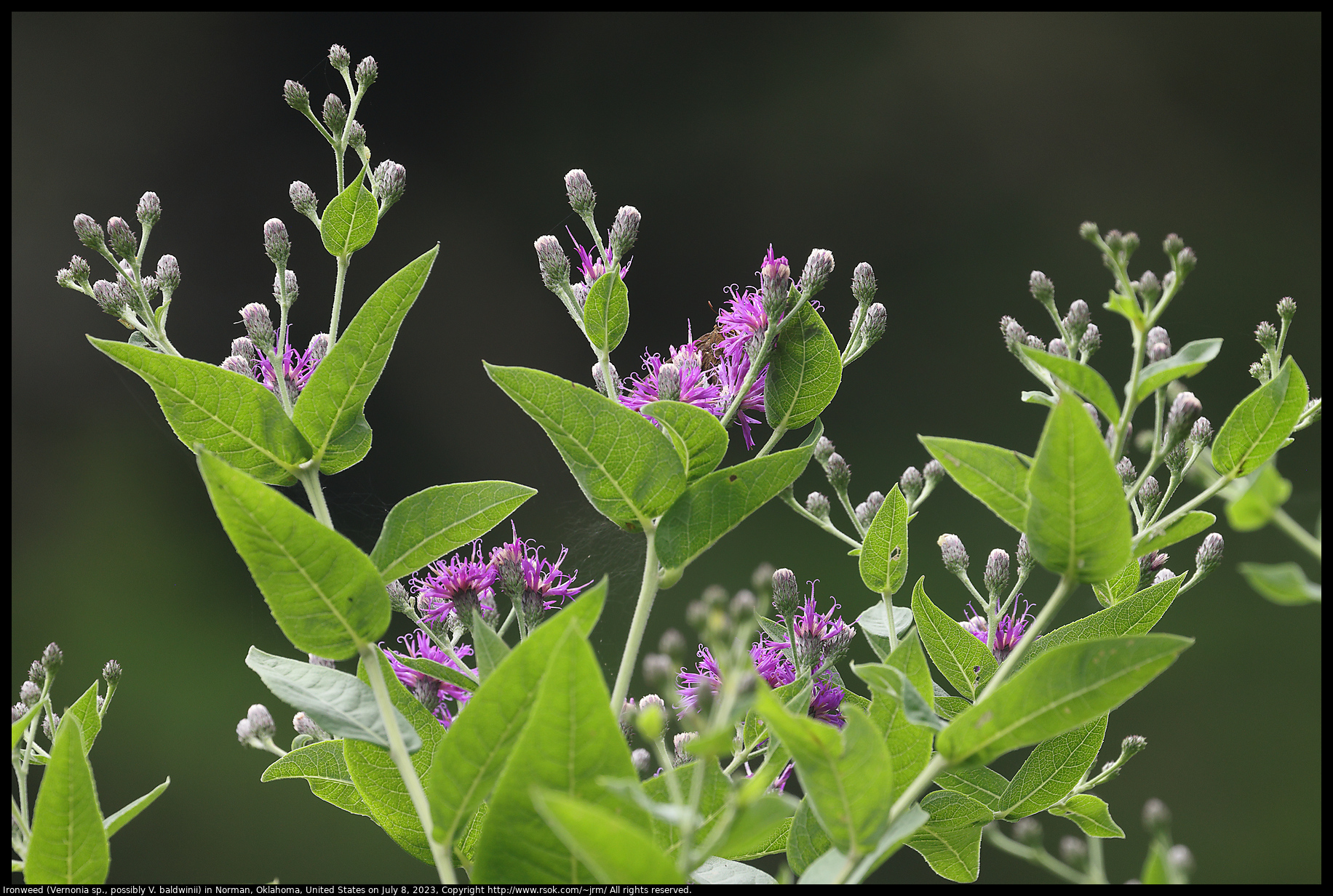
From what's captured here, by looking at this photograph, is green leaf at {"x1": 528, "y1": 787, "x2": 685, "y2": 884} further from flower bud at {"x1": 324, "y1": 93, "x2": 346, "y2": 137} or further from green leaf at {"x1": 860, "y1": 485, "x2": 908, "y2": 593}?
flower bud at {"x1": 324, "y1": 93, "x2": 346, "y2": 137}

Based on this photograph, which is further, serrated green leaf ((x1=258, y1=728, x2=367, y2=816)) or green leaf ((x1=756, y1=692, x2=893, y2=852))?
serrated green leaf ((x1=258, y1=728, x2=367, y2=816))

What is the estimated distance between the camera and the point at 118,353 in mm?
363

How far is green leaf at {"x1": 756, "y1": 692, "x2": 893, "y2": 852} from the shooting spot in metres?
0.28

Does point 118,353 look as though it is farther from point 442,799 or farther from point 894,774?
point 894,774

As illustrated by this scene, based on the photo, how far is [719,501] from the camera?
0.38 m

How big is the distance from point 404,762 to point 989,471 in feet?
0.67

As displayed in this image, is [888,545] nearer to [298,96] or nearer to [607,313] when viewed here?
[607,313]

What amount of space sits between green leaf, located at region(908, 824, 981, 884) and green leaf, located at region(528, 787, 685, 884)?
0.20 meters

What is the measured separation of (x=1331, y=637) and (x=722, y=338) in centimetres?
31

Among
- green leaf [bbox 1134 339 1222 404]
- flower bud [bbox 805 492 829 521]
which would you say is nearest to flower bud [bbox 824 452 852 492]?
flower bud [bbox 805 492 829 521]

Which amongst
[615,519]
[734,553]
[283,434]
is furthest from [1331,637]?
[734,553]

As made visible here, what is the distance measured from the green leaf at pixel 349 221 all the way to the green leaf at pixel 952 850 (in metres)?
0.32

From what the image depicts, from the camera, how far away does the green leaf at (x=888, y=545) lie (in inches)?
16.5

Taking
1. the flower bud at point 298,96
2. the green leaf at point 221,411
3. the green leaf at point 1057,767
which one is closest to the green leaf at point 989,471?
the green leaf at point 1057,767
